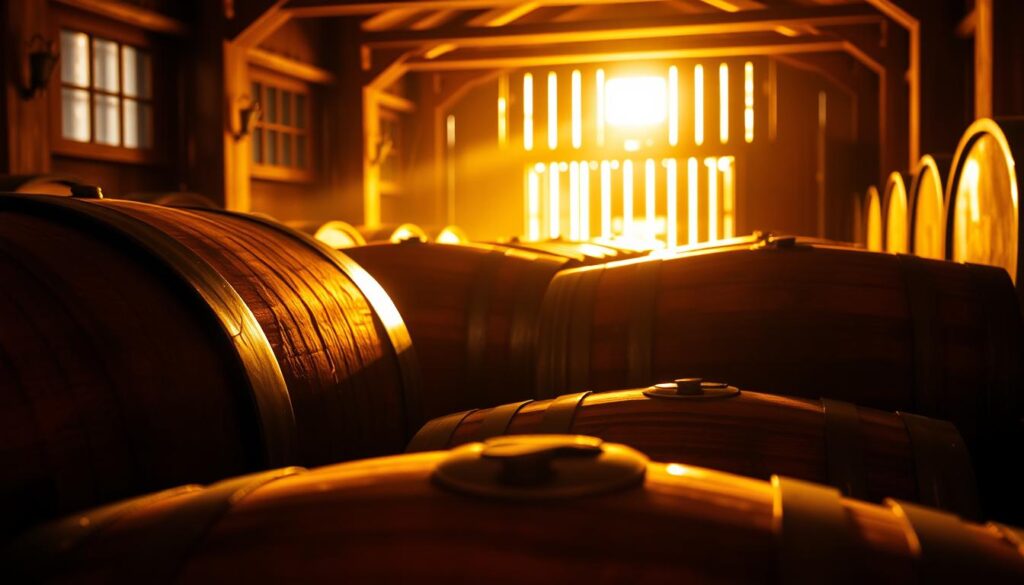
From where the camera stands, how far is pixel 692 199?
14.7 m

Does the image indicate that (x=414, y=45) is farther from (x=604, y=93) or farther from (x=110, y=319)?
(x=110, y=319)

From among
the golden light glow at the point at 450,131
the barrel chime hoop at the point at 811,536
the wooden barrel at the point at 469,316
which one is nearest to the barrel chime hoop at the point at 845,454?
the barrel chime hoop at the point at 811,536

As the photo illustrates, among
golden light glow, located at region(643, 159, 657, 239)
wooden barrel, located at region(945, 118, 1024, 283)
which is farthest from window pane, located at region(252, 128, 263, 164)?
wooden barrel, located at region(945, 118, 1024, 283)

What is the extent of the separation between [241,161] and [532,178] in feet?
21.2

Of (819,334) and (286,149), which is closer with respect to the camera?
(819,334)

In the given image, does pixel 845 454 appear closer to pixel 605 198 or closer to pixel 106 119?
pixel 106 119

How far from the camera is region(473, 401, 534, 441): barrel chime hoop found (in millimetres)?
1877

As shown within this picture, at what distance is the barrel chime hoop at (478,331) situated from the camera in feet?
9.95

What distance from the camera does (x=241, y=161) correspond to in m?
9.51

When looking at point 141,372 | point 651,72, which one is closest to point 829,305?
point 141,372

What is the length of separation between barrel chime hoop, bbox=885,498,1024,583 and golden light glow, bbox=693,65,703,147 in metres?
13.8

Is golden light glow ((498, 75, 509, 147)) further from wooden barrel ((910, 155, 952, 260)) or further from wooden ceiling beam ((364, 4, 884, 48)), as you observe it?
wooden barrel ((910, 155, 952, 260))

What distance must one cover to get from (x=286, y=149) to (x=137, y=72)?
279 centimetres

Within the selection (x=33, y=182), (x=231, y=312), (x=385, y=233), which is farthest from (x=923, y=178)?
(x=231, y=312)
